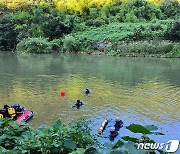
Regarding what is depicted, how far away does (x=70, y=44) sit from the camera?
126ft

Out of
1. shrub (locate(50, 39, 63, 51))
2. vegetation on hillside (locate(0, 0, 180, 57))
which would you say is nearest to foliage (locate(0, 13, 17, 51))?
vegetation on hillside (locate(0, 0, 180, 57))

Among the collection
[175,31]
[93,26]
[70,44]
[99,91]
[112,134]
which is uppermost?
[93,26]

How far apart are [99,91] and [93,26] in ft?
93.0

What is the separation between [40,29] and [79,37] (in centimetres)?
623

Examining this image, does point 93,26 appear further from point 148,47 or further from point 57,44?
point 148,47

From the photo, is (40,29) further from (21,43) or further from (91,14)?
(91,14)

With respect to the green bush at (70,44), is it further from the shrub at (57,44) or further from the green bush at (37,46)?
the green bush at (37,46)

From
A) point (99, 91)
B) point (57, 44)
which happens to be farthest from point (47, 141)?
point (57, 44)

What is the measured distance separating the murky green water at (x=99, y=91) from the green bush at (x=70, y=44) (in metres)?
9.66

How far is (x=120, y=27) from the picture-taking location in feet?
141

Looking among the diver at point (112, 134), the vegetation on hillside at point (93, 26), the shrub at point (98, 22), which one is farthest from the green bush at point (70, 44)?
the diver at point (112, 134)

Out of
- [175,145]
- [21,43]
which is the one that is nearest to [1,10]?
[21,43]

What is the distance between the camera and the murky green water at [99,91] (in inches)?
517

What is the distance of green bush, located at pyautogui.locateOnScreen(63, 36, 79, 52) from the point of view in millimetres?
38156
